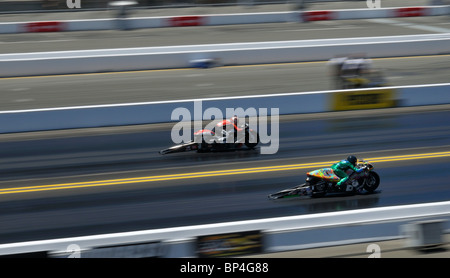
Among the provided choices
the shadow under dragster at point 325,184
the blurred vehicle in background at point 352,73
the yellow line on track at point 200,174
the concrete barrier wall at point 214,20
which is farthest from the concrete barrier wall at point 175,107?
the concrete barrier wall at point 214,20

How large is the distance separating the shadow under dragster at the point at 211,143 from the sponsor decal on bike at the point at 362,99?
4825mm

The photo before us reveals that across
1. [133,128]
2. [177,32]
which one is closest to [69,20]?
[177,32]

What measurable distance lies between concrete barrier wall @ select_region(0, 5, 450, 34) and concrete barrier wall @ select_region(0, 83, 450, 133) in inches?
581

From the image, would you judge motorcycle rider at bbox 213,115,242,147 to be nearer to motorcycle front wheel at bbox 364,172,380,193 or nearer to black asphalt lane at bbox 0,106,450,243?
black asphalt lane at bbox 0,106,450,243

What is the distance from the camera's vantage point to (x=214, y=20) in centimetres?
3262

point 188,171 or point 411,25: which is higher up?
point 411,25

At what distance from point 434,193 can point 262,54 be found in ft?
44.0

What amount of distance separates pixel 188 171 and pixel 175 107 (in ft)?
14.5

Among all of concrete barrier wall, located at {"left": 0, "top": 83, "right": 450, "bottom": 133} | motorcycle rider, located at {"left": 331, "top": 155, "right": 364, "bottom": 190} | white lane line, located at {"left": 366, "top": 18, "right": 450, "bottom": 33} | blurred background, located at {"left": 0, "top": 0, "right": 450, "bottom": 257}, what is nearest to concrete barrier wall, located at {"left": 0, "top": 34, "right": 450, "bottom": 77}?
blurred background, located at {"left": 0, "top": 0, "right": 450, "bottom": 257}

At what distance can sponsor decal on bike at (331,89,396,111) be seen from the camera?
742 inches

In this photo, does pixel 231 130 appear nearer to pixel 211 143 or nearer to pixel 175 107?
pixel 211 143

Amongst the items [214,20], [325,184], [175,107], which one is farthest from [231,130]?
[214,20]

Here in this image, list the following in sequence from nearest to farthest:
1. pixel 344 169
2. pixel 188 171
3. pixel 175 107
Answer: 1. pixel 344 169
2. pixel 188 171
3. pixel 175 107

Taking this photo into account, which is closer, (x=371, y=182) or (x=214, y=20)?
(x=371, y=182)
